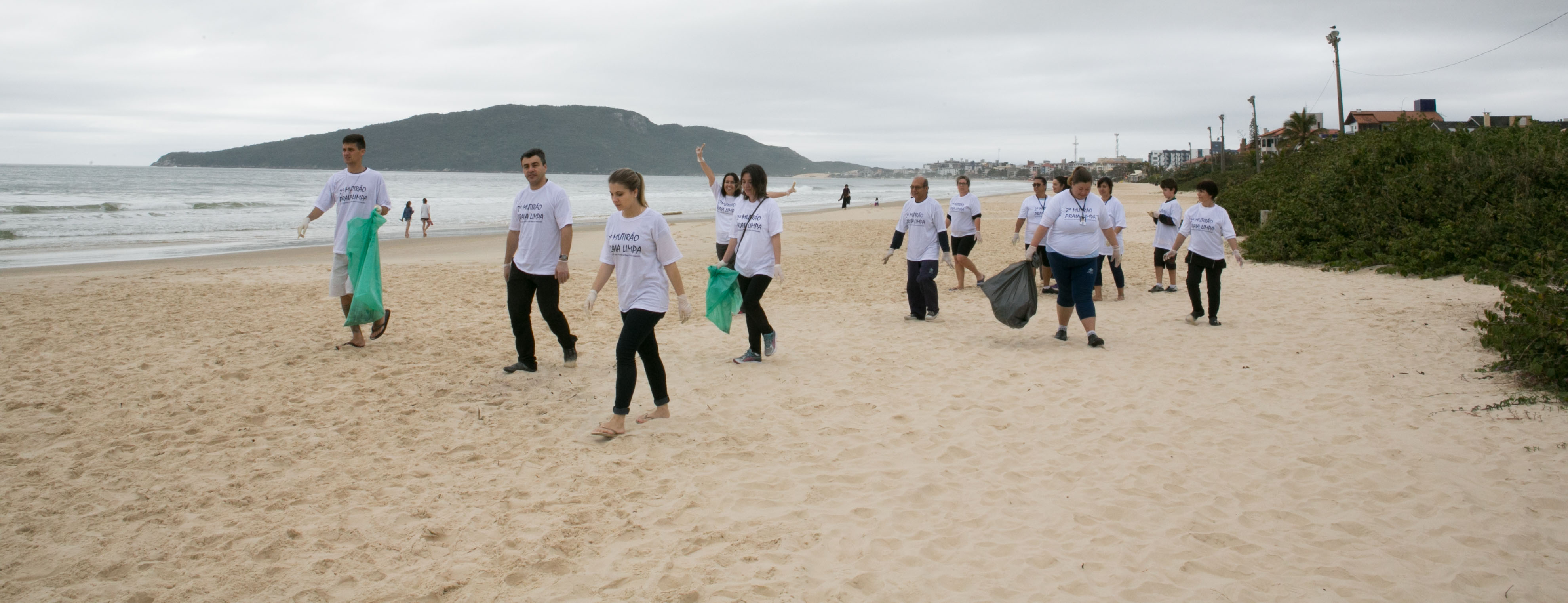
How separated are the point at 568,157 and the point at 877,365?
16940 cm

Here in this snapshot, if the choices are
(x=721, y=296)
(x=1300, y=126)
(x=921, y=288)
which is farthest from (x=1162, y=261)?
(x=1300, y=126)

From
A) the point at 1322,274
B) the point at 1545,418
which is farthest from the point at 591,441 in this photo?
the point at 1322,274

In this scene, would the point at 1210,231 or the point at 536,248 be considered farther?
the point at 1210,231

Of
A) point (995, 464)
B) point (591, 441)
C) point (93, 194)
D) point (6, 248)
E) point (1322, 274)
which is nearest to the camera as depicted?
point (995, 464)

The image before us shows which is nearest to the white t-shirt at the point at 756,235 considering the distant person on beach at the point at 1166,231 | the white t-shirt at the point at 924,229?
the white t-shirt at the point at 924,229

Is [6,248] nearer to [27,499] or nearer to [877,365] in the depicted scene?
[27,499]

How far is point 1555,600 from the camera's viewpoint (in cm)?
306

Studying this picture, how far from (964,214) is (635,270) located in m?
6.53

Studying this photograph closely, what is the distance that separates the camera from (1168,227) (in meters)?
10.7

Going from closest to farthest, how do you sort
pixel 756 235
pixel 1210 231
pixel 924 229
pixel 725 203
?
pixel 756 235, pixel 1210 231, pixel 924 229, pixel 725 203

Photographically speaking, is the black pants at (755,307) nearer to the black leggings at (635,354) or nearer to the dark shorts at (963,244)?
the black leggings at (635,354)

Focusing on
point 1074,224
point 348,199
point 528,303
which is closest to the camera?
point 528,303

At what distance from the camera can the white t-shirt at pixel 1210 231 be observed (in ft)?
27.2

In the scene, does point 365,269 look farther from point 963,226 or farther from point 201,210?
point 201,210
